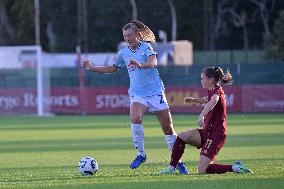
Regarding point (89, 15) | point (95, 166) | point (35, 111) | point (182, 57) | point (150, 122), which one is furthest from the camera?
point (89, 15)

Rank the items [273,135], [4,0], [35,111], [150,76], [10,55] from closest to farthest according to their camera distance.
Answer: [150,76] < [273,135] < [35,111] < [10,55] < [4,0]

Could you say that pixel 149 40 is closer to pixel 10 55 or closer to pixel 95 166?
pixel 95 166

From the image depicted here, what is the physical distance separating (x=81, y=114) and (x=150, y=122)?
20.6ft

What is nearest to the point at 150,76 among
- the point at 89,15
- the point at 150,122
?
the point at 150,122

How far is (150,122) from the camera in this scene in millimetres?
31891

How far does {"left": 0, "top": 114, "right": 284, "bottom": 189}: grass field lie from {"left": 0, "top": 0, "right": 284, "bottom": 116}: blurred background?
3.12 meters

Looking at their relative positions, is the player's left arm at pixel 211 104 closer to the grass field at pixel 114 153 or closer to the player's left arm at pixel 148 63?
the grass field at pixel 114 153

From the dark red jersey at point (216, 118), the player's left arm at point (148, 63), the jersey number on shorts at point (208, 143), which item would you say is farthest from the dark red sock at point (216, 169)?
the player's left arm at point (148, 63)

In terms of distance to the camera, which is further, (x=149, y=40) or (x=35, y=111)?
(x=35, y=111)

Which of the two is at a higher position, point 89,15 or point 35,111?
point 89,15

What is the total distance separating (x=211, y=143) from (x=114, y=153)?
556cm

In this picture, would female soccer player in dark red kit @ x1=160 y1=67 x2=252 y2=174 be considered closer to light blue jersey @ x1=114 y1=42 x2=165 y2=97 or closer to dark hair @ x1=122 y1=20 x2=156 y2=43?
light blue jersey @ x1=114 y1=42 x2=165 y2=97

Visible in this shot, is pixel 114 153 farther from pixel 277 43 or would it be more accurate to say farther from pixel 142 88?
pixel 277 43

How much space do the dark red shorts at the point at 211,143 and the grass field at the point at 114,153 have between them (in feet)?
1.30
